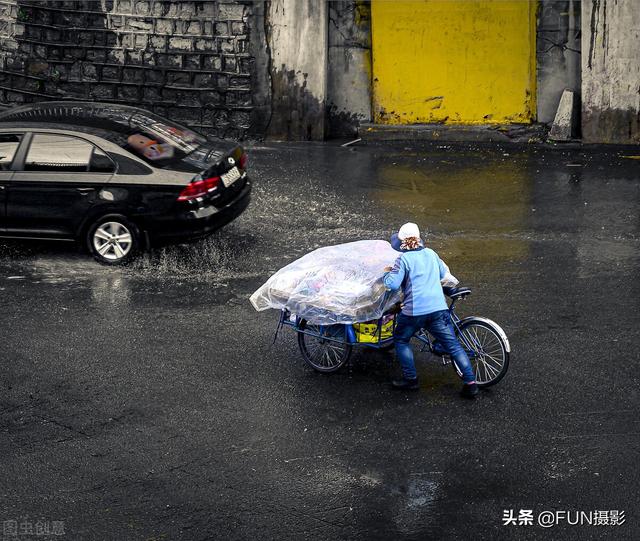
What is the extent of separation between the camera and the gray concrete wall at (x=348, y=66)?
1764 centimetres

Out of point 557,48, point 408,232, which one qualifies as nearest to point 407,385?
point 408,232

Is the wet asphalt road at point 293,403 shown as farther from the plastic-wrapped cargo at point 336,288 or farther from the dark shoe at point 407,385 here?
the plastic-wrapped cargo at point 336,288

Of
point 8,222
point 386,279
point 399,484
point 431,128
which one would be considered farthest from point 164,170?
point 431,128

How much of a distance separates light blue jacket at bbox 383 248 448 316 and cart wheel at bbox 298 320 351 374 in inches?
28.6

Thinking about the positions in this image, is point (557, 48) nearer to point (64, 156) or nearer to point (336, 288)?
point (64, 156)

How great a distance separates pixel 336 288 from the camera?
7.99 m

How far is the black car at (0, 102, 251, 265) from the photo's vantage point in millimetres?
10938

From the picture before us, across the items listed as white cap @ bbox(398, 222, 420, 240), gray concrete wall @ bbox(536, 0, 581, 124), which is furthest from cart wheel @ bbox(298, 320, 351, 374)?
gray concrete wall @ bbox(536, 0, 581, 124)

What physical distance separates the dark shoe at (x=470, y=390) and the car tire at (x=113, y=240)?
4684mm

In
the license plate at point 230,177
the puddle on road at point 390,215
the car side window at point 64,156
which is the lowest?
the puddle on road at point 390,215

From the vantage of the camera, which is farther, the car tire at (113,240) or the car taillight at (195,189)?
the car tire at (113,240)

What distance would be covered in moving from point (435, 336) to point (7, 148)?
5.83 meters

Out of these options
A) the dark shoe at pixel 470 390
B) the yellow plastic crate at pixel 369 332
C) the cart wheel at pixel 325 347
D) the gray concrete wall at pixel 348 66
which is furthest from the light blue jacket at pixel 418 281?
the gray concrete wall at pixel 348 66

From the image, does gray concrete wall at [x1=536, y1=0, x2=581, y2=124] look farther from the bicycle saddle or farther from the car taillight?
the bicycle saddle
